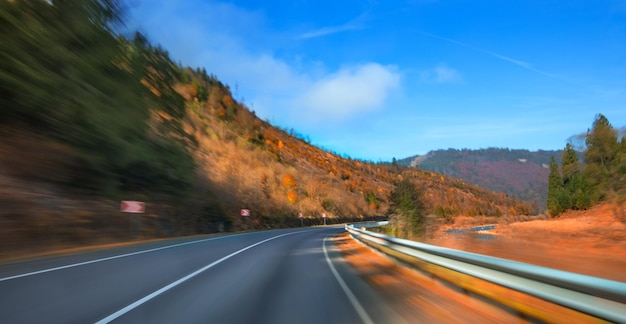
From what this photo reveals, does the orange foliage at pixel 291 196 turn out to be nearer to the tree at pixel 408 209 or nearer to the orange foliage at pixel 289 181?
the orange foliage at pixel 289 181

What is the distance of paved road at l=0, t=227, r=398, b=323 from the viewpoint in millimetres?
6305

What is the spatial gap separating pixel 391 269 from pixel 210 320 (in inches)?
270

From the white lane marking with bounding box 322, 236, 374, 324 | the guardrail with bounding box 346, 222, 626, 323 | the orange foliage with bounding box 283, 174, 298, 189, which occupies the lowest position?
the white lane marking with bounding box 322, 236, 374, 324

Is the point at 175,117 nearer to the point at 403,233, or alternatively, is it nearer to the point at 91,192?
the point at 91,192

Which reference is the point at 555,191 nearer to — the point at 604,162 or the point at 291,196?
the point at 291,196

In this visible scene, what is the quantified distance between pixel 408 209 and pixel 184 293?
28.7 m

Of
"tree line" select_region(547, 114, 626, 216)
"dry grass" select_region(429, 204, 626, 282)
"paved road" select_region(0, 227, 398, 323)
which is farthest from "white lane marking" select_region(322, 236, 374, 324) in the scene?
"tree line" select_region(547, 114, 626, 216)

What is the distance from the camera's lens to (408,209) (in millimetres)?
34875

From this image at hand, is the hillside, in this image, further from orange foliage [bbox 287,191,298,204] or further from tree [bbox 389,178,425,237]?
orange foliage [bbox 287,191,298,204]

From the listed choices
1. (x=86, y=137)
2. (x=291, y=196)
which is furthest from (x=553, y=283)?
(x=291, y=196)

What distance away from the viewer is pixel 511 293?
742cm

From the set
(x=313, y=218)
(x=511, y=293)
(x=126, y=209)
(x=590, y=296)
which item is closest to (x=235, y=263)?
(x=511, y=293)

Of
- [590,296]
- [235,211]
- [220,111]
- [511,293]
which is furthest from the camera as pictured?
[220,111]

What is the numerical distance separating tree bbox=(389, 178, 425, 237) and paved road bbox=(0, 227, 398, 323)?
1749cm
